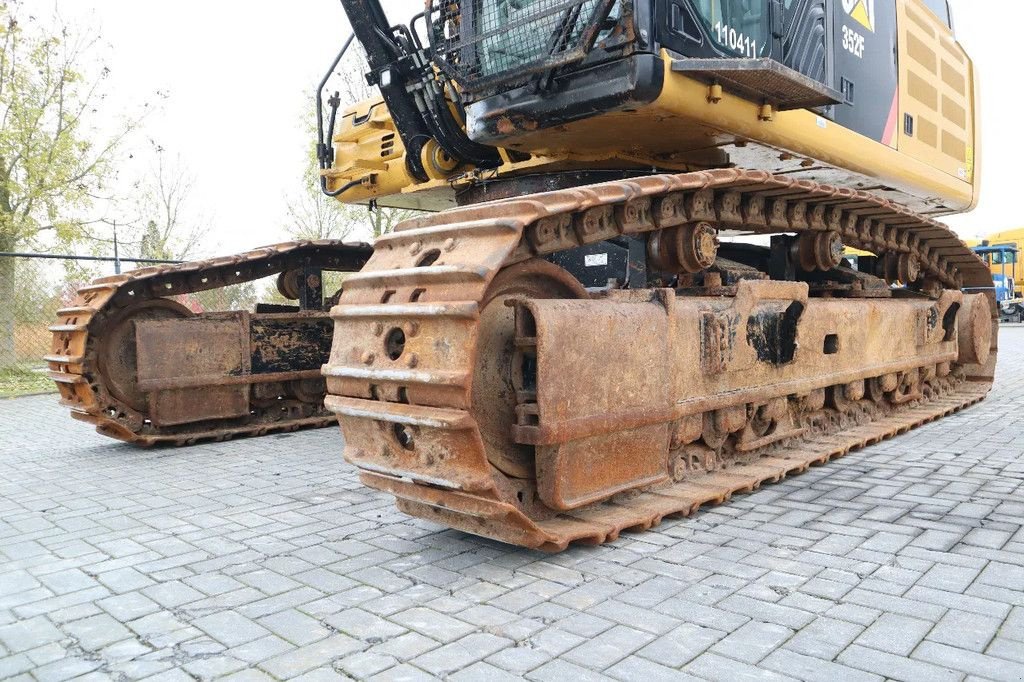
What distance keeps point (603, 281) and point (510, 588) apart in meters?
2.27

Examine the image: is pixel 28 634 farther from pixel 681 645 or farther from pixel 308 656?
pixel 681 645

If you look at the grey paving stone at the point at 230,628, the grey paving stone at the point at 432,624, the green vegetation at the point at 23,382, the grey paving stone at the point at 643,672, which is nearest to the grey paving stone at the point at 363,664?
the grey paving stone at the point at 432,624

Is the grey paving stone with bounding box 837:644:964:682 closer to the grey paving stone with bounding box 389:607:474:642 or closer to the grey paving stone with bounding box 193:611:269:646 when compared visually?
the grey paving stone with bounding box 389:607:474:642

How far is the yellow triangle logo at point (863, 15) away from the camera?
624 centimetres

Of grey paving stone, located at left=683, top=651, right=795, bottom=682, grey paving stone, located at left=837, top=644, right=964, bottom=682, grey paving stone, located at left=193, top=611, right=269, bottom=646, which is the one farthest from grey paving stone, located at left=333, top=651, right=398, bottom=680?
grey paving stone, located at left=837, top=644, right=964, bottom=682

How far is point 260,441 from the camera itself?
273 inches

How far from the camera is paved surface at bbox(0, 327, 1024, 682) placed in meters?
2.48

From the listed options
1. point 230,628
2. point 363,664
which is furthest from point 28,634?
point 363,664

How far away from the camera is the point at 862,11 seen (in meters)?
6.34

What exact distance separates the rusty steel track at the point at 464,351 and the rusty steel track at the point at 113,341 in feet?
12.4

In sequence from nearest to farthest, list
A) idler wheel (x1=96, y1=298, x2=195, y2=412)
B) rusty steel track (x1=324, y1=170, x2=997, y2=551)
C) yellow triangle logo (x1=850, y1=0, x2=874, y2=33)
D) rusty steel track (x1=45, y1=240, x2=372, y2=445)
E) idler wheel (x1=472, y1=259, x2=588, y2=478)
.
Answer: rusty steel track (x1=324, y1=170, x2=997, y2=551) < idler wheel (x1=472, y1=259, x2=588, y2=478) < yellow triangle logo (x1=850, y1=0, x2=874, y2=33) < rusty steel track (x1=45, y1=240, x2=372, y2=445) < idler wheel (x1=96, y1=298, x2=195, y2=412)

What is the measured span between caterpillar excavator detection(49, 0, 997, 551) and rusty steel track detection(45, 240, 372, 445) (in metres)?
0.03

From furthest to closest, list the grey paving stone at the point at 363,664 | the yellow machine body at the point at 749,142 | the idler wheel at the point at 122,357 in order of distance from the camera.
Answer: the idler wheel at the point at 122,357
the yellow machine body at the point at 749,142
the grey paving stone at the point at 363,664

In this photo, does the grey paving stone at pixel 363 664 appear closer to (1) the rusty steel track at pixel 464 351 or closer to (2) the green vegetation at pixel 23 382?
(1) the rusty steel track at pixel 464 351
